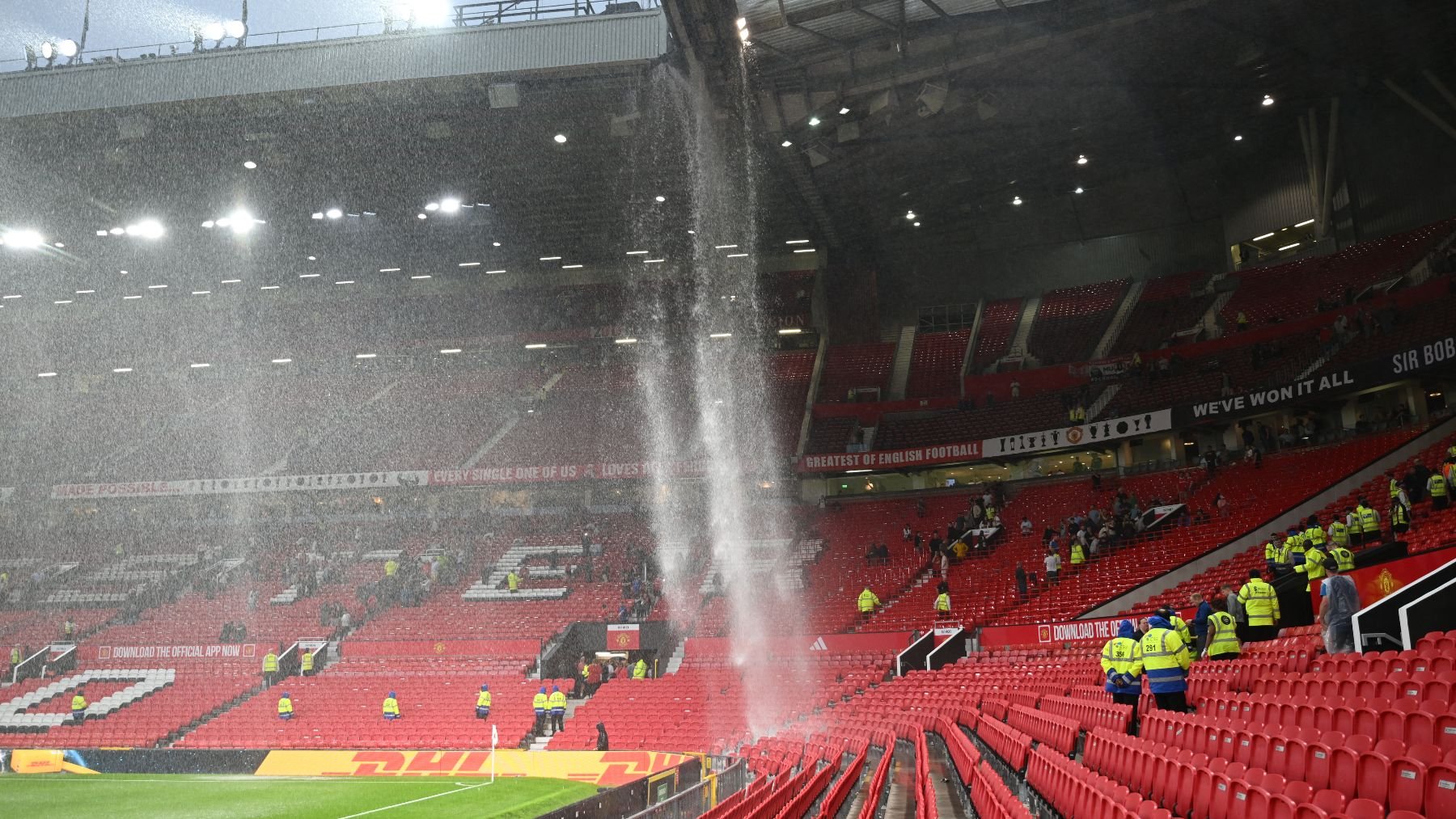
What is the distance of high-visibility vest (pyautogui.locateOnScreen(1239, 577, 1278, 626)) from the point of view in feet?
40.5

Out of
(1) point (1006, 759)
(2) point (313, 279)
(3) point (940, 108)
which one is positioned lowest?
(1) point (1006, 759)

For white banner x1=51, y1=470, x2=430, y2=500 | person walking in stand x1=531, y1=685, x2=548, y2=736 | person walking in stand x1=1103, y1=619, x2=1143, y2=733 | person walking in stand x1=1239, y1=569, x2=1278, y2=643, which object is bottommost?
person walking in stand x1=531, y1=685, x2=548, y2=736

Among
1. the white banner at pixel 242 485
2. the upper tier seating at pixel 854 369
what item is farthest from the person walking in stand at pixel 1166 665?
the white banner at pixel 242 485

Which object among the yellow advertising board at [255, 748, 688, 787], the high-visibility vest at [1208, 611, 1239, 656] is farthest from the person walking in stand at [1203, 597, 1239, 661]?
the yellow advertising board at [255, 748, 688, 787]

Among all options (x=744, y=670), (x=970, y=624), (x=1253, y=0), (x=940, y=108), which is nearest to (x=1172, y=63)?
(x=1253, y=0)

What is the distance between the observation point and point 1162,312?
38000 mm

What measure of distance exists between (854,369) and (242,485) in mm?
25257

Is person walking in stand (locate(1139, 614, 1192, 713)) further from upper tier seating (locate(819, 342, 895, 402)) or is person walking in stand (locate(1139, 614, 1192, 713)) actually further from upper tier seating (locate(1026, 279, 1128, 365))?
upper tier seating (locate(819, 342, 895, 402))

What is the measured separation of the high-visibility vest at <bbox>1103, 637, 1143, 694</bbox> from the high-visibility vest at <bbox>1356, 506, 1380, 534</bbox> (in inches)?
367

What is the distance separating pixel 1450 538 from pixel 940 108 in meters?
15.3

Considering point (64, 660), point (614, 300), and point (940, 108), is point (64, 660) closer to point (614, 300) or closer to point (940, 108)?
point (614, 300)

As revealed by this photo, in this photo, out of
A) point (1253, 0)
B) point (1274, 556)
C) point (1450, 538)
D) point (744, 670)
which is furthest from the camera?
point (744, 670)

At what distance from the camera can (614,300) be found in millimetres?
44938

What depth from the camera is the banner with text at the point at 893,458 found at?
118 ft
